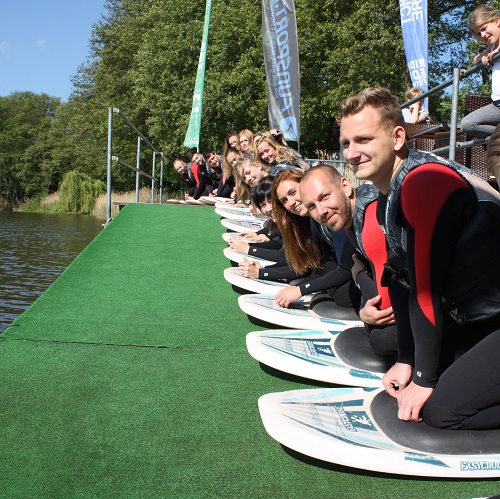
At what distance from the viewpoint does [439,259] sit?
2000 millimetres

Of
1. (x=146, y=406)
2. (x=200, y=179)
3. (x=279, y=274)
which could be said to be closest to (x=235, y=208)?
(x=200, y=179)

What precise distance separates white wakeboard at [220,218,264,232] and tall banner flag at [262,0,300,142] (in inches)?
64.0

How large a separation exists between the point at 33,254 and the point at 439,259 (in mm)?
17404

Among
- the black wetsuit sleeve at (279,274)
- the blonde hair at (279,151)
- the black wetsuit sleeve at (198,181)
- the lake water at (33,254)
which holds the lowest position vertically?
the lake water at (33,254)

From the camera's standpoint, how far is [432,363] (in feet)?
6.70

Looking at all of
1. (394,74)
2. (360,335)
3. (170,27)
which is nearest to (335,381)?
(360,335)

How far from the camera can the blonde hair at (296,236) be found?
397 centimetres

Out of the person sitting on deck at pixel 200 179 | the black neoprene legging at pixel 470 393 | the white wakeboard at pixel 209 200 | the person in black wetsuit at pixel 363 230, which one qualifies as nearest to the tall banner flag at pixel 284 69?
the white wakeboard at pixel 209 200

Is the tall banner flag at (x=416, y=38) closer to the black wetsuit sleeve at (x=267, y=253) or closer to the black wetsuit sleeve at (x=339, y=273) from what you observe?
the black wetsuit sleeve at (x=267, y=253)

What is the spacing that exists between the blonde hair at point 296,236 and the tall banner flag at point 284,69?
4.48 m

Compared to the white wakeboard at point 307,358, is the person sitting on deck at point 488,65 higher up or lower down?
higher up

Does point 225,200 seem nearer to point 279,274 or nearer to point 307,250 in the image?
point 279,274

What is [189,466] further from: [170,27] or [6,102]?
[6,102]

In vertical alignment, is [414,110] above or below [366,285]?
above
